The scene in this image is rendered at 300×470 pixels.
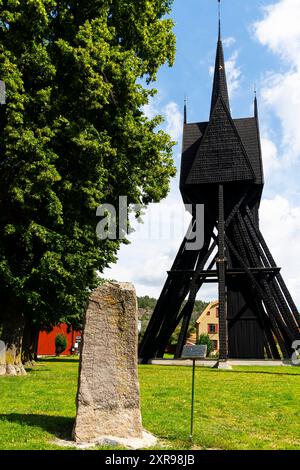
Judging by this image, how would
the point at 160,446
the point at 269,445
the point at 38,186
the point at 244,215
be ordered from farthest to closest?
the point at 244,215 < the point at 38,186 < the point at 269,445 < the point at 160,446

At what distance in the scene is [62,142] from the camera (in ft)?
53.2

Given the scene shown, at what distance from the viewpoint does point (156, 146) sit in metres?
17.4

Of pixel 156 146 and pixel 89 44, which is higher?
pixel 89 44

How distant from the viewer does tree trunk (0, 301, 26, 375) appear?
53.6 feet

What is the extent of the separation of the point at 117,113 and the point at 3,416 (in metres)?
11.6

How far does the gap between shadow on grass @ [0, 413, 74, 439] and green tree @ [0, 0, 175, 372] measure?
6.99 meters

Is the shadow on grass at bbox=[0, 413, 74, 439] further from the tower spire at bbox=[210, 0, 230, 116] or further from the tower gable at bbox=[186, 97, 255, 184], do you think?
the tower spire at bbox=[210, 0, 230, 116]

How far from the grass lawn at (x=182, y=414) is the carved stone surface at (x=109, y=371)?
57 cm

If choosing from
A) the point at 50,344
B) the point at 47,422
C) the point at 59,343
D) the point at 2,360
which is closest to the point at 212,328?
the point at 50,344

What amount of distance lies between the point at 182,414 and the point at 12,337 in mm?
9161

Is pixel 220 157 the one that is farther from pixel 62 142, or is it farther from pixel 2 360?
pixel 2 360

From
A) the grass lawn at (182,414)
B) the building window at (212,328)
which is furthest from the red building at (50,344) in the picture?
the grass lawn at (182,414)
